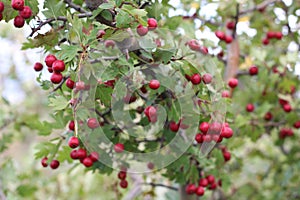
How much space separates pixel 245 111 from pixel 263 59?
340 millimetres

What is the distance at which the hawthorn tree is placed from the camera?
1618 mm

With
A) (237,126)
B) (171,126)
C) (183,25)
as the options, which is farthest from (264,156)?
(171,126)

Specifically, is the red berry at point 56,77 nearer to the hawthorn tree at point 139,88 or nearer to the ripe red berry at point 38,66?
the hawthorn tree at point 139,88

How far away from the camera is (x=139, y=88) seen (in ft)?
5.94

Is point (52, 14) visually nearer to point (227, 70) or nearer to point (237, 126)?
point (237, 126)

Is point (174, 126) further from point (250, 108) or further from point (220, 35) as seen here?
point (250, 108)

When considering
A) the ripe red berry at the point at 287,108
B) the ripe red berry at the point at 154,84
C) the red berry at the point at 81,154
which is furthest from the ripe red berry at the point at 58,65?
the ripe red berry at the point at 287,108

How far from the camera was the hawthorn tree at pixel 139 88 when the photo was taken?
162cm

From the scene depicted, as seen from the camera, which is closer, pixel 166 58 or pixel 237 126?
pixel 166 58

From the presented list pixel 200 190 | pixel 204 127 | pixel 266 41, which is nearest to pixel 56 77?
pixel 204 127

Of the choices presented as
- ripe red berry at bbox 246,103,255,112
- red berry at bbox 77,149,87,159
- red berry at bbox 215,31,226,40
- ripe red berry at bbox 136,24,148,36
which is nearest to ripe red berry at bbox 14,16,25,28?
ripe red berry at bbox 136,24,148,36

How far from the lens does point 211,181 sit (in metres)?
2.35

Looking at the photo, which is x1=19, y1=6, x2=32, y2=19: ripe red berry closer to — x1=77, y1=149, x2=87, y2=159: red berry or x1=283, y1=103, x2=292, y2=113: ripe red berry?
x1=77, y1=149, x2=87, y2=159: red berry

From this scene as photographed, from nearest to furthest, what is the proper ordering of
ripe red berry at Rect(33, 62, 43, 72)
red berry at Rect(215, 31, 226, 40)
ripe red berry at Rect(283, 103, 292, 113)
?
ripe red berry at Rect(33, 62, 43, 72) < red berry at Rect(215, 31, 226, 40) < ripe red berry at Rect(283, 103, 292, 113)
